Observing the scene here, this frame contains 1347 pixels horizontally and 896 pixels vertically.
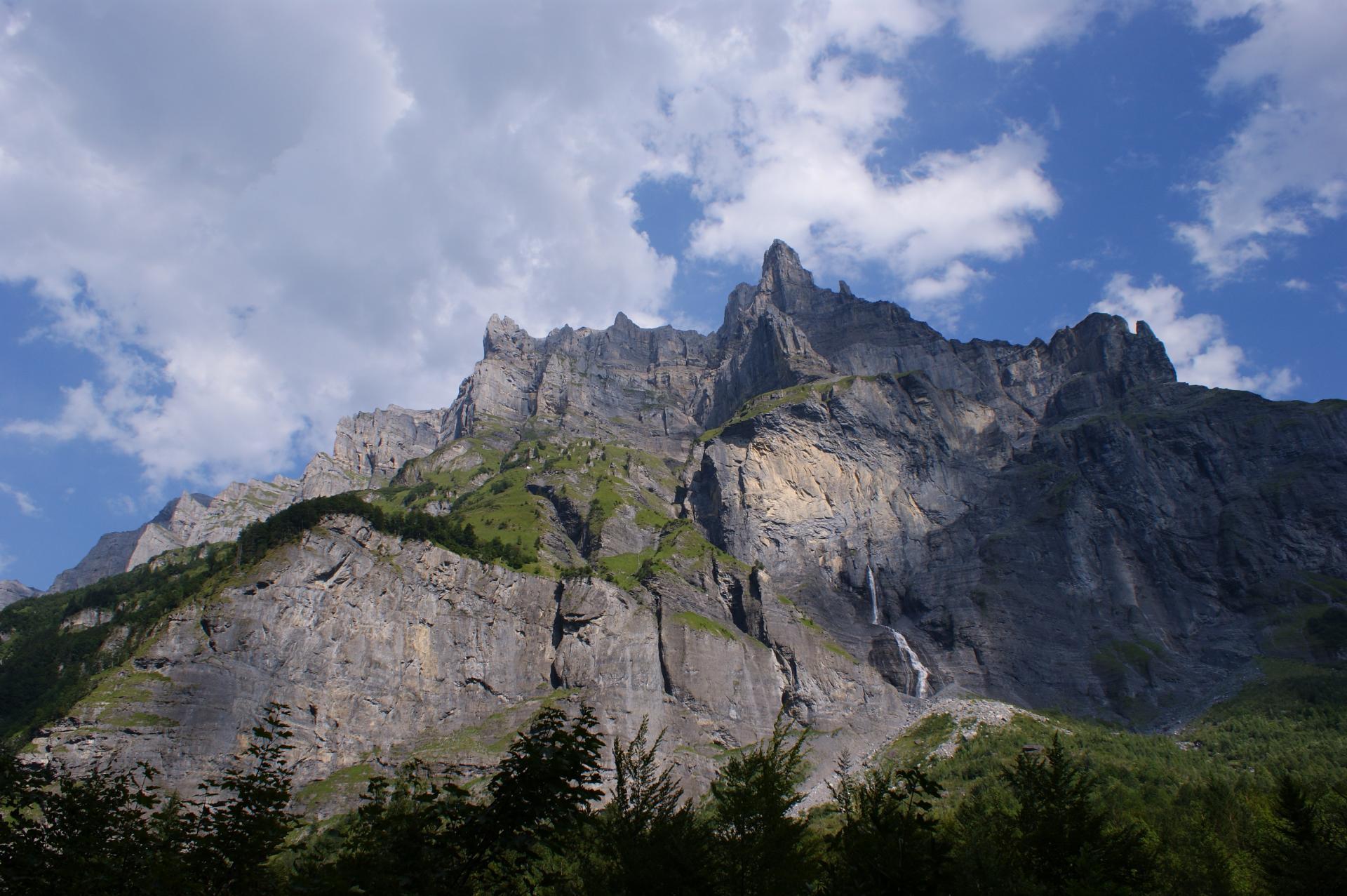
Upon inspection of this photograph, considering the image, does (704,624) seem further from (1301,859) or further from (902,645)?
(1301,859)

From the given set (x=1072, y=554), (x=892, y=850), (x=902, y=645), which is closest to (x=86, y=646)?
(x=902, y=645)

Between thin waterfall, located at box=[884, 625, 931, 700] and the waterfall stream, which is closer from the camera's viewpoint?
thin waterfall, located at box=[884, 625, 931, 700]

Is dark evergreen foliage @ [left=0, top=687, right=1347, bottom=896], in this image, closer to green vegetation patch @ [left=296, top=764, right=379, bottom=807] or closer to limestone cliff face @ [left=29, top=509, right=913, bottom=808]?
limestone cliff face @ [left=29, top=509, right=913, bottom=808]

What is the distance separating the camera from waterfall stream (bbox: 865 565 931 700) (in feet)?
513

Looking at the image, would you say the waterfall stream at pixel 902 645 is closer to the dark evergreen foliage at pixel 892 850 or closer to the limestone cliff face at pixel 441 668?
the limestone cliff face at pixel 441 668

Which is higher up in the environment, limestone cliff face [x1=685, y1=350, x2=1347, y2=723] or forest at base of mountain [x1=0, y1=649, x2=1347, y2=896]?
limestone cliff face [x1=685, y1=350, x2=1347, y2=723]

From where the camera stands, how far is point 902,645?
536 feet

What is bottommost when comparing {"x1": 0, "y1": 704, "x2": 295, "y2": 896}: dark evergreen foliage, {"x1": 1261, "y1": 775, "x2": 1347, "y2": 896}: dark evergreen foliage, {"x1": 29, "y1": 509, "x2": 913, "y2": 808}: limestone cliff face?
{"x1": 1261, "y1": 775, "x2": 1347, "y2": 896}: dark evergreen foliage

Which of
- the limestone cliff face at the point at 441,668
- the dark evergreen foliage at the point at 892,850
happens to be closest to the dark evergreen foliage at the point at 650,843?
the dark evergreen foliage at the point at 892,850

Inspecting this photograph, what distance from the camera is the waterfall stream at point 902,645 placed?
513ft

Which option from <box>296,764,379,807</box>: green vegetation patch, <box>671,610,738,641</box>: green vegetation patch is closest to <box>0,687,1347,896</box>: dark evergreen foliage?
<box>296,764,379,807</box>: green vegetation patch

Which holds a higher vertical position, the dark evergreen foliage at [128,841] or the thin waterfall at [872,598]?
the thin waterfall at [872,598]

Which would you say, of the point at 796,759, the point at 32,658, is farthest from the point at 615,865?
the point at 32,658

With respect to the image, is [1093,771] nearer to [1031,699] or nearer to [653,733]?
[1031,699]
